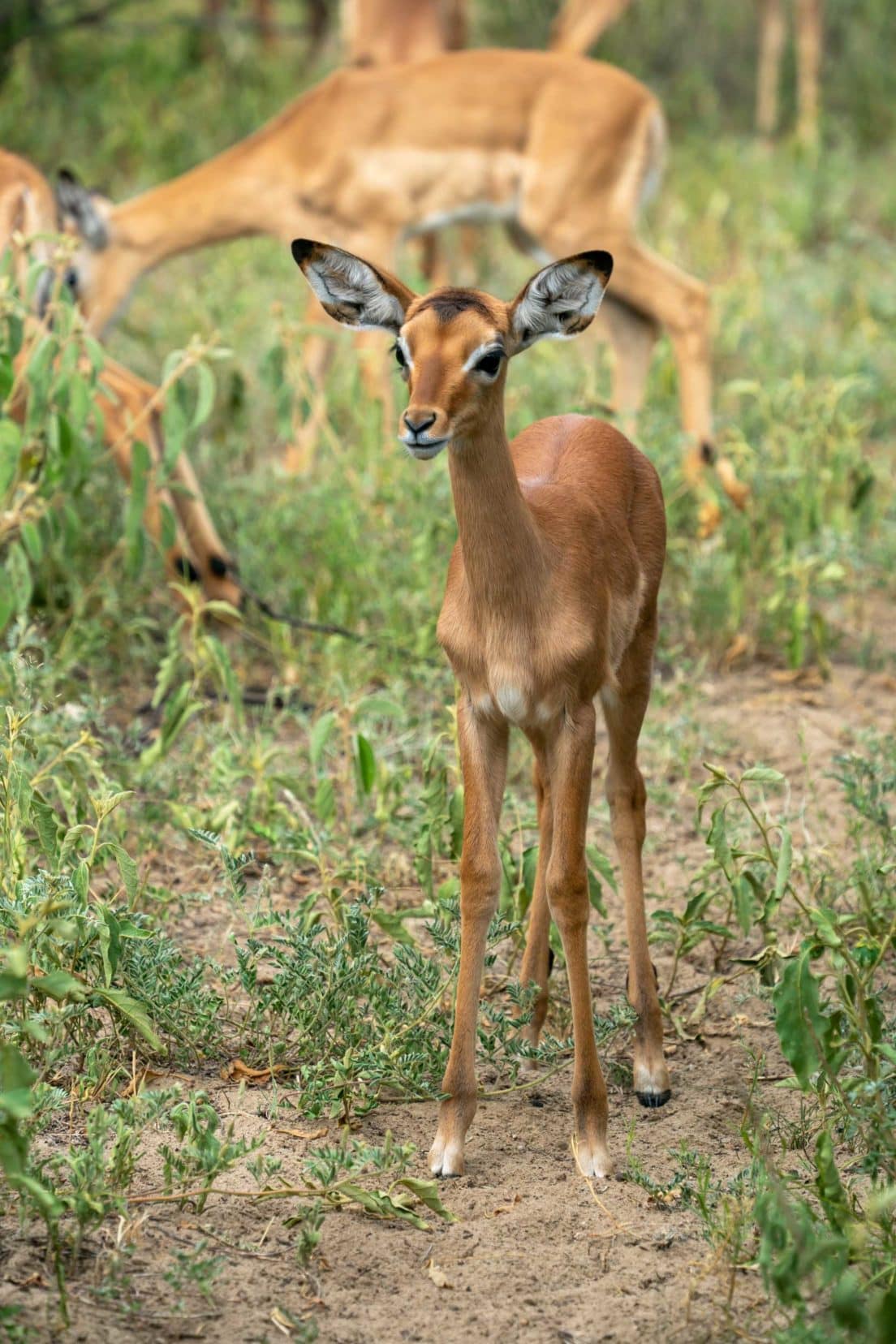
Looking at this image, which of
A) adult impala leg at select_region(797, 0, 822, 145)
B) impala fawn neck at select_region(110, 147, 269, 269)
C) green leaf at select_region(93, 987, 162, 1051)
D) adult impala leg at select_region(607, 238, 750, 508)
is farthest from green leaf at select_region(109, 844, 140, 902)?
adult impala leg at select_region(797, 0, 822, 145)

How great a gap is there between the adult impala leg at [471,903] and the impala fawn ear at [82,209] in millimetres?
4356

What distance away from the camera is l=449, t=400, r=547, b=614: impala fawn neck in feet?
9.59

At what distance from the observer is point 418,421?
2.65m

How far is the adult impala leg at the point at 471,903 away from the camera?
9.86 feet

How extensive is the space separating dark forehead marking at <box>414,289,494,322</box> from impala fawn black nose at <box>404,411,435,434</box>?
226mm

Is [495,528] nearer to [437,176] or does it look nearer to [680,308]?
[680,308]

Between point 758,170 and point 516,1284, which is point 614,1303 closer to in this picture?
point 516,1284

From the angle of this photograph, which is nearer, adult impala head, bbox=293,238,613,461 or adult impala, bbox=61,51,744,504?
adult impala head, bbox=293,238,613,461

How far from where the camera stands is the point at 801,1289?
2662 millimetres

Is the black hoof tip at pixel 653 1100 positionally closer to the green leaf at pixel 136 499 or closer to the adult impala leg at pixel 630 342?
the green leaf at pixel 136 499

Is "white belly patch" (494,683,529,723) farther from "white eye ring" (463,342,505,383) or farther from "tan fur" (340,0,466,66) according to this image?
"tan fur" (340,0,466,66)

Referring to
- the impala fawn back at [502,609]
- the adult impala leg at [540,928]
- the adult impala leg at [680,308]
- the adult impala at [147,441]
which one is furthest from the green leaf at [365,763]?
the adult impala leg at [680,308]

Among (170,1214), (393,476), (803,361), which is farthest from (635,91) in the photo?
(170,1214)

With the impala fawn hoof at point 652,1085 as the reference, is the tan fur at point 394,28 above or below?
above
